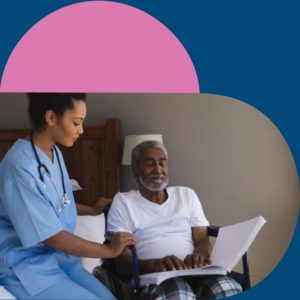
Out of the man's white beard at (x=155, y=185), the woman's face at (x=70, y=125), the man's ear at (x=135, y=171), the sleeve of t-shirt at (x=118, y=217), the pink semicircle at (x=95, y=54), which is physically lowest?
the sleeve of t-shirt at (x=118, y=217)

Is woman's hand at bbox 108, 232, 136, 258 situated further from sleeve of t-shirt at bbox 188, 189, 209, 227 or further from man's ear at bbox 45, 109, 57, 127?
man's ear at bbox 45, 109, 57, 127

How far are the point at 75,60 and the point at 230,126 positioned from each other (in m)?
0.37

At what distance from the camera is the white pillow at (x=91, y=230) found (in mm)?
1193

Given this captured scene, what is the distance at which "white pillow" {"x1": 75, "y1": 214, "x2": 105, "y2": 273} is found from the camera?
47.0 inches

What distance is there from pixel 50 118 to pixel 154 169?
247 mm

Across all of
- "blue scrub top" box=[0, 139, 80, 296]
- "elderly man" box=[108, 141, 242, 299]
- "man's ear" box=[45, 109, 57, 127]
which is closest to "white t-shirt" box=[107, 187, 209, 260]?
"elderly man" box=[108, 141, 242, 299]

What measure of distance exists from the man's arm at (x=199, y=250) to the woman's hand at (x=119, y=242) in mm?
131

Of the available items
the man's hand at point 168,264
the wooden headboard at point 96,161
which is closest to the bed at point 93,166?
the wooden headboard at point 96,161

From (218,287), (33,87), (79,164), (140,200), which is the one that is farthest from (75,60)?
(218,287)

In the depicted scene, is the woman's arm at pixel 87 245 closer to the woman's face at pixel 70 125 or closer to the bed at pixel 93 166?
the bed at pixel 93 166

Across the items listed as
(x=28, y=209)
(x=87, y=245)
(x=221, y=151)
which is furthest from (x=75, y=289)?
(x=221, y=151)

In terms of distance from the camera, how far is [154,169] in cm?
122

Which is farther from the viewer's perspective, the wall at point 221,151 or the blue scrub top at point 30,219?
the wall at point 221,151

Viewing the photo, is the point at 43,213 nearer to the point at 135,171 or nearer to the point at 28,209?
the point at 28,209
